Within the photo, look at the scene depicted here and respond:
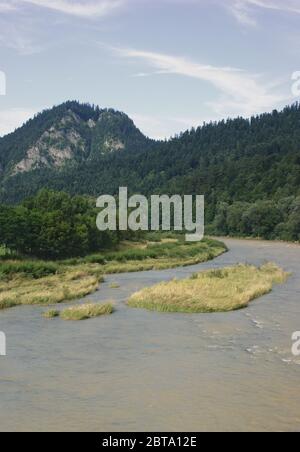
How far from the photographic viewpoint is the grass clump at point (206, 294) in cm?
4600

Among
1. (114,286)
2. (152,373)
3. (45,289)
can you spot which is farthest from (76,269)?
(152,373)

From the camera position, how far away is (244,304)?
155 ft

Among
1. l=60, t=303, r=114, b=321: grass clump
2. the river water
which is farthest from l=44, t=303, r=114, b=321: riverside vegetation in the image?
the river water

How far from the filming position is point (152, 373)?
2816 cm

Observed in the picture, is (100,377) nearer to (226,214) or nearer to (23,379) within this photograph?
(23,379)

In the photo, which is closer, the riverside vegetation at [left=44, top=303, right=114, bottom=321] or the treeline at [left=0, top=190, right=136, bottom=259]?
the riverside vegetation at [left=44, top=303, right=114, bottom=321]

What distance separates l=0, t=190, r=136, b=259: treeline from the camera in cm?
8306

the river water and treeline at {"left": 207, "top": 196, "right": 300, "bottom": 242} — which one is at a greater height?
treeline at {"left": 207, "top": 196, "right": 300, "bottom": 242}

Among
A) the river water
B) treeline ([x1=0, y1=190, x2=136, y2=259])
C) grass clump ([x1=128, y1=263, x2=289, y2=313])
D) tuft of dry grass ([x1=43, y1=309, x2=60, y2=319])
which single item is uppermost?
→ treeline ([x1=0, y1=190, x2=136, y2=259])

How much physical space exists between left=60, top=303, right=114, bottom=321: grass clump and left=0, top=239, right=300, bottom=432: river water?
3.65ft

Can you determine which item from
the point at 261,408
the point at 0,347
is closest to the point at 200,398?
the point at 261,408

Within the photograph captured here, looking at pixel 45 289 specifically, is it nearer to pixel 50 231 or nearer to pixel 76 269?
pixel 76 269

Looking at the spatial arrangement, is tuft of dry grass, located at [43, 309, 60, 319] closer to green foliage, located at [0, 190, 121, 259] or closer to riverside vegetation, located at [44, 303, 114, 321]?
riverside vegetation, located at [44, 303, 114, 321]

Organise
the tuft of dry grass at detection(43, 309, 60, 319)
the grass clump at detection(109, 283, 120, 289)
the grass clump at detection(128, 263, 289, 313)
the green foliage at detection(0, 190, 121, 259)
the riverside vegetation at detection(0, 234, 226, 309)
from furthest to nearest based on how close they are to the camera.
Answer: the green foliage at detection(0, 190, 121, 259) → the grass clump at detection(109, 283, 120, 289) → the riverside vegetation at detection(0, 234, 226, 309) → the grass clump at detection(128, 263, 289, 313) → the tuft of dry grass at detection(43, 309, 60, 319)
